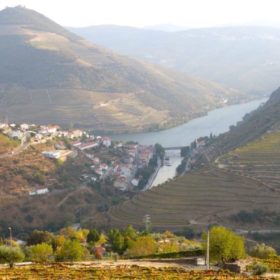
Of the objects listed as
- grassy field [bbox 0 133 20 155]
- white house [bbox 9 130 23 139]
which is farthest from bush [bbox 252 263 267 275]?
white house [bbox 9 130 23 139]

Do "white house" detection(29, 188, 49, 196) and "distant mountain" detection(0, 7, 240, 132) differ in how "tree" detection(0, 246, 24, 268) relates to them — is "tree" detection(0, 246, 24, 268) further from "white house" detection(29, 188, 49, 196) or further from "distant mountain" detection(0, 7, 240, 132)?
"distant mountain" detection(0, 7, 240, 132)

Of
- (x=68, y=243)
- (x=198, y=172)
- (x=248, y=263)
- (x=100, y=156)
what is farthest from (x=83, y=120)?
(x=248, y=263)

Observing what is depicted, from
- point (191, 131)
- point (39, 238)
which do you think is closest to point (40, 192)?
point (39, 238)

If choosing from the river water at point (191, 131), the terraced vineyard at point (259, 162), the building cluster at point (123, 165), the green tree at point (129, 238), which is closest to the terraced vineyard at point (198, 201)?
the terraced vineyard at point (259, 162)

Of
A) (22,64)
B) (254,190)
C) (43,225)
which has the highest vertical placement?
(22,64)

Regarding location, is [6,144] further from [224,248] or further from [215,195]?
[224,248]

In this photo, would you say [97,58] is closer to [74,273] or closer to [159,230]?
[159,230]
